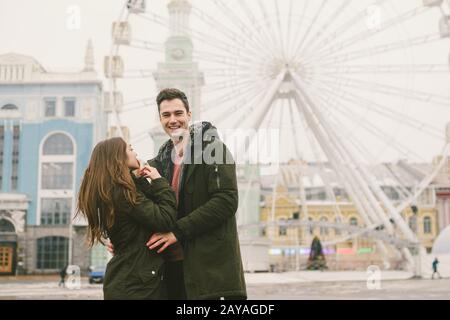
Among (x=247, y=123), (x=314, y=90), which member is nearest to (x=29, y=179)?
(x=247, y=123)

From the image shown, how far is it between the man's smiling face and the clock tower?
601 inches

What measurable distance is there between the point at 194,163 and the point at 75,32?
1713cm

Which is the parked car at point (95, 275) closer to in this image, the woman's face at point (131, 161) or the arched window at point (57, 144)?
the arched window at point (57, 144)

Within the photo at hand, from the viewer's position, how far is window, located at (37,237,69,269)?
68.7 ft

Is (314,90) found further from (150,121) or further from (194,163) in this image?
(194,163)

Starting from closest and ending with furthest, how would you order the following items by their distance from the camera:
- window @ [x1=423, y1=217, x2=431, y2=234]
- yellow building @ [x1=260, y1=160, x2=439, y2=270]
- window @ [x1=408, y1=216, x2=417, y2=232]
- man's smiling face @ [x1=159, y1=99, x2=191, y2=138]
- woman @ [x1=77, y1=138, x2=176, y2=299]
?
woman @ [x1=77, y1=138, x2=176, y2=299]
man's smiling face @ [x1=159, y1=99, x2=191, y2=138]
yellow building @ [x1=260, y1=160, x2=439, y2=270]
window @ [x1=408, y1=216, x2=417, y2=232]
window @ [x1=423, y1=217, x2=431, y2=234]

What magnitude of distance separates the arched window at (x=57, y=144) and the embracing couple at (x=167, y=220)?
65.6ft

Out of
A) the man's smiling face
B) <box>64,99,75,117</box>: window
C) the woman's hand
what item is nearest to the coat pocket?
the woman's hand

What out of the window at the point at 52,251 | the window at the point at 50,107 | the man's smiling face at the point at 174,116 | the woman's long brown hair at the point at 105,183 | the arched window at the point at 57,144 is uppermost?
the window at the point at 50,107

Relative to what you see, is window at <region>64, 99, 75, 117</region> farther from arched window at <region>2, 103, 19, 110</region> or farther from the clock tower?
the clock tower

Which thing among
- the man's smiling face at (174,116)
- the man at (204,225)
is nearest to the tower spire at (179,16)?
the man's smiling face at (174,116)

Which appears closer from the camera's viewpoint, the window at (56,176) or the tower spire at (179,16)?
the tower spire at (179,16)

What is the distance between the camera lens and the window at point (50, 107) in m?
22.5

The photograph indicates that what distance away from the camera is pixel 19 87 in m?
20.5
